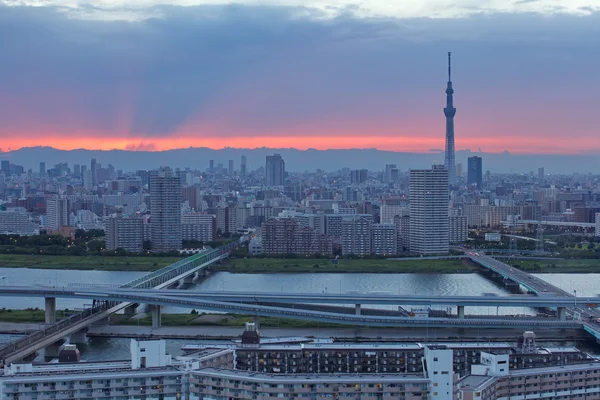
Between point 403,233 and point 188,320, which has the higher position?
point 403,233

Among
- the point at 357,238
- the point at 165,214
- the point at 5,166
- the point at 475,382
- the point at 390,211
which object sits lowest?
the point at 357,238

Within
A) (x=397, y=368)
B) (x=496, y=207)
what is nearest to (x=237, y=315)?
(x=397, y=368)

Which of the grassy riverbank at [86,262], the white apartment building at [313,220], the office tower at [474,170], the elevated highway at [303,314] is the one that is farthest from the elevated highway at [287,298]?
the office tower at [474,170]

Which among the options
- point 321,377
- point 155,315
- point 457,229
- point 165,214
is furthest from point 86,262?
point 321,377

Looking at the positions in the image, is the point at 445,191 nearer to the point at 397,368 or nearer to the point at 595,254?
the point at 595,254

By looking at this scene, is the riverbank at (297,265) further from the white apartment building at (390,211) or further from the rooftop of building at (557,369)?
the rooftop of building at (557,369)

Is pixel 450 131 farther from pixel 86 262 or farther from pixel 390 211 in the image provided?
pixel 86 262
